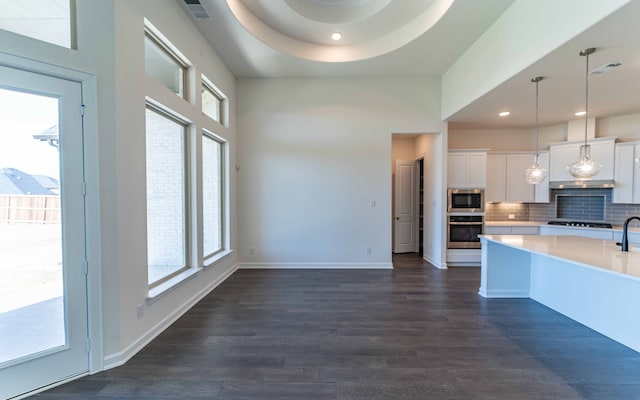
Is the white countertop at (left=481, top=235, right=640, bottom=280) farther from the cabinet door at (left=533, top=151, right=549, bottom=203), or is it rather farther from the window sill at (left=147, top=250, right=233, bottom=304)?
the window sill at (left=147, top=250, right=233, bottom=304)

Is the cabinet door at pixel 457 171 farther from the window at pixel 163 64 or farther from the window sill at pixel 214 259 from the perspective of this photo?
the window at pixel 163 64

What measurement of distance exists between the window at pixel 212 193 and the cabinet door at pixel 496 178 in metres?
5.50

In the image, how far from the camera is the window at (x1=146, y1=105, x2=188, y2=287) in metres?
2.86

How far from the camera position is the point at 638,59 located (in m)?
2.75

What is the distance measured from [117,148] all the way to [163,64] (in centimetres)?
141

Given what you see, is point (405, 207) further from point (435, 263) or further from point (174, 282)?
point (174, 282)

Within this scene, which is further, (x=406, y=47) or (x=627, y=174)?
(x=627, y=174)

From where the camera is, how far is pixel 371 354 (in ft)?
7.90

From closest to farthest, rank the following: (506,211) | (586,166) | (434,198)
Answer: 1. (586,166)
2. (434,198)
3. (506,211)

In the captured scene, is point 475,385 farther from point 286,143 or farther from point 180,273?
point 286,143

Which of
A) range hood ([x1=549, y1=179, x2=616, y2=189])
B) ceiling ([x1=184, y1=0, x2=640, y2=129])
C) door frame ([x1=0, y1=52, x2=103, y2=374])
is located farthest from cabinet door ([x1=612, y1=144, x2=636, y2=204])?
door frame ([x1=0, y1=52, x2=103, y2=374])

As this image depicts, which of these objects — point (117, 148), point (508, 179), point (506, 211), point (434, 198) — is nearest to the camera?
point (117, 148)

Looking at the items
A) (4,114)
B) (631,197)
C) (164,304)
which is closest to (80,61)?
(4,114)

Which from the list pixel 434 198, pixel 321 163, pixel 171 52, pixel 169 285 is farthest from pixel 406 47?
pixel 169 285
